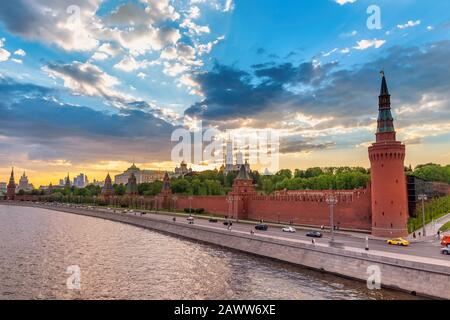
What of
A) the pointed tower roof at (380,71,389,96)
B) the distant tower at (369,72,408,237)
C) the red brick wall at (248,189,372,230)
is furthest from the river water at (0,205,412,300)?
the pointed tower roof at (380,71,389,96)

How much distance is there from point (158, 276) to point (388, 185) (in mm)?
27117

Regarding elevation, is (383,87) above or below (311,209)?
above

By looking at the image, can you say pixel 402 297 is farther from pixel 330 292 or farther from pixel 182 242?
pixel 182 242

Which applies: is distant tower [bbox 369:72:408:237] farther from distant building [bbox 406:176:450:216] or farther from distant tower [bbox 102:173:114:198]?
distant tower [bbox 102:173:114:198]

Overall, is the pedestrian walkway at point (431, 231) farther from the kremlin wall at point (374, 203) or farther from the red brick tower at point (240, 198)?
the red brick tower at point (240, 198)

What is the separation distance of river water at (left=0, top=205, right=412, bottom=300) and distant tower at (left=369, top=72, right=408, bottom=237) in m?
14.4

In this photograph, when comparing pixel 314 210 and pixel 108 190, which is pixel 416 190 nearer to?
pixel 314 210

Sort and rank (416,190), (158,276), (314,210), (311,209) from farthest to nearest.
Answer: (311,209) → (416,190) → (314,210) → (158,276)

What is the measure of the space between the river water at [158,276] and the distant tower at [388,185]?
1436cm

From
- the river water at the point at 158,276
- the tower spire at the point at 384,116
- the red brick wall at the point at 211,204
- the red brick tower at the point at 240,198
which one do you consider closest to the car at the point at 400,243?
the river water at the point at 158,276

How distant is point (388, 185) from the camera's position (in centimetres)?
4109

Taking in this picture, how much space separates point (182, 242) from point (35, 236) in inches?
904

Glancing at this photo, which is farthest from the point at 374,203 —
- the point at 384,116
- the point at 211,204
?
the point at 211,204
